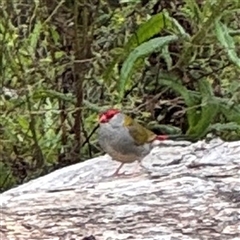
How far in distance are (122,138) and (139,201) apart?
593mm

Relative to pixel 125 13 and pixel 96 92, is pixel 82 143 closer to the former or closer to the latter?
pixel 96 92

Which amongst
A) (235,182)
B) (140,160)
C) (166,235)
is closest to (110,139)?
(140,160)

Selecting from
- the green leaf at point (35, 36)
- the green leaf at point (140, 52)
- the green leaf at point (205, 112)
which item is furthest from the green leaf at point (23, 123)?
the green leaf at point (205, 112)

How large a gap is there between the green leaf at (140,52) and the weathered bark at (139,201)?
15.3 inches

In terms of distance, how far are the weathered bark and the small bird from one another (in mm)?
46

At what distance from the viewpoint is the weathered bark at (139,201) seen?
2803 mm

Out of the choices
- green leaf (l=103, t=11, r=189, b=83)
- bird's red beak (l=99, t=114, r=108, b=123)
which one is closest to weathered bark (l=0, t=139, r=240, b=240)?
bird's red beak (l=99, t=114, r=108, b=123)

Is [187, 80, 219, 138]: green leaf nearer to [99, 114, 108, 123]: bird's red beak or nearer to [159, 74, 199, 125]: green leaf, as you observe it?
[159, 74, 199, 125]: green leaf

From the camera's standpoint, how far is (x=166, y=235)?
2770 mm

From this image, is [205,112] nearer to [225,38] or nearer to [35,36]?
[225,38]

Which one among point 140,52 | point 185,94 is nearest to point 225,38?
point 140,52

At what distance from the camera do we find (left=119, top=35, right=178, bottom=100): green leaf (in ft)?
12.2

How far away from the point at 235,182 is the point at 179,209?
28cm

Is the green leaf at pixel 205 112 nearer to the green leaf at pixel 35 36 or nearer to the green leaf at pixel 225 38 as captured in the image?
the green leaf at pixel 225 38
